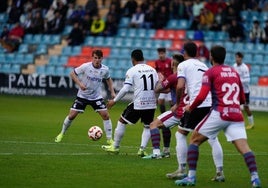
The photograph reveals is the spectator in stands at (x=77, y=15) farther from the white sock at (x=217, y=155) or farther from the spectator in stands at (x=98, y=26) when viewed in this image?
the white sock at (x=217, y=155)

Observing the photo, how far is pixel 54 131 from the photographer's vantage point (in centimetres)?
2178

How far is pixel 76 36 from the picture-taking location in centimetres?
3891

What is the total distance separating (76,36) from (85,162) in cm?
2431

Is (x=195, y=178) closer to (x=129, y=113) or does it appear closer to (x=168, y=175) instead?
(x=168, y=175)

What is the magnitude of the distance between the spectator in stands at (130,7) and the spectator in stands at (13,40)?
585 cm

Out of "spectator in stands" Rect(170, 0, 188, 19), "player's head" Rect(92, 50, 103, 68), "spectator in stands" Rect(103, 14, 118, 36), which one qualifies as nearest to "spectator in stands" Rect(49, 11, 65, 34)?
"spectator in stands" Rect(103, 14, 118, 36)

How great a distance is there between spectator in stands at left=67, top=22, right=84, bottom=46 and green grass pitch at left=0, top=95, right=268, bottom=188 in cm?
1463

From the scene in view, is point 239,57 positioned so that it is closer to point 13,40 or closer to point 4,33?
point 13,40

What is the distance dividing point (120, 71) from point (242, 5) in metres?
5.95

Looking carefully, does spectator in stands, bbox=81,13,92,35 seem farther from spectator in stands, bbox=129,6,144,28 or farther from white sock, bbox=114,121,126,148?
white sock, bbox=114,121,126,148

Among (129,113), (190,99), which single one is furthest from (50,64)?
(190,99)

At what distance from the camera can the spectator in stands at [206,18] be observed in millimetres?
35156

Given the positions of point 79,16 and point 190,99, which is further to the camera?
point 79,16

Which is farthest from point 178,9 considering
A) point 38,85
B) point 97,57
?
point 97,57
